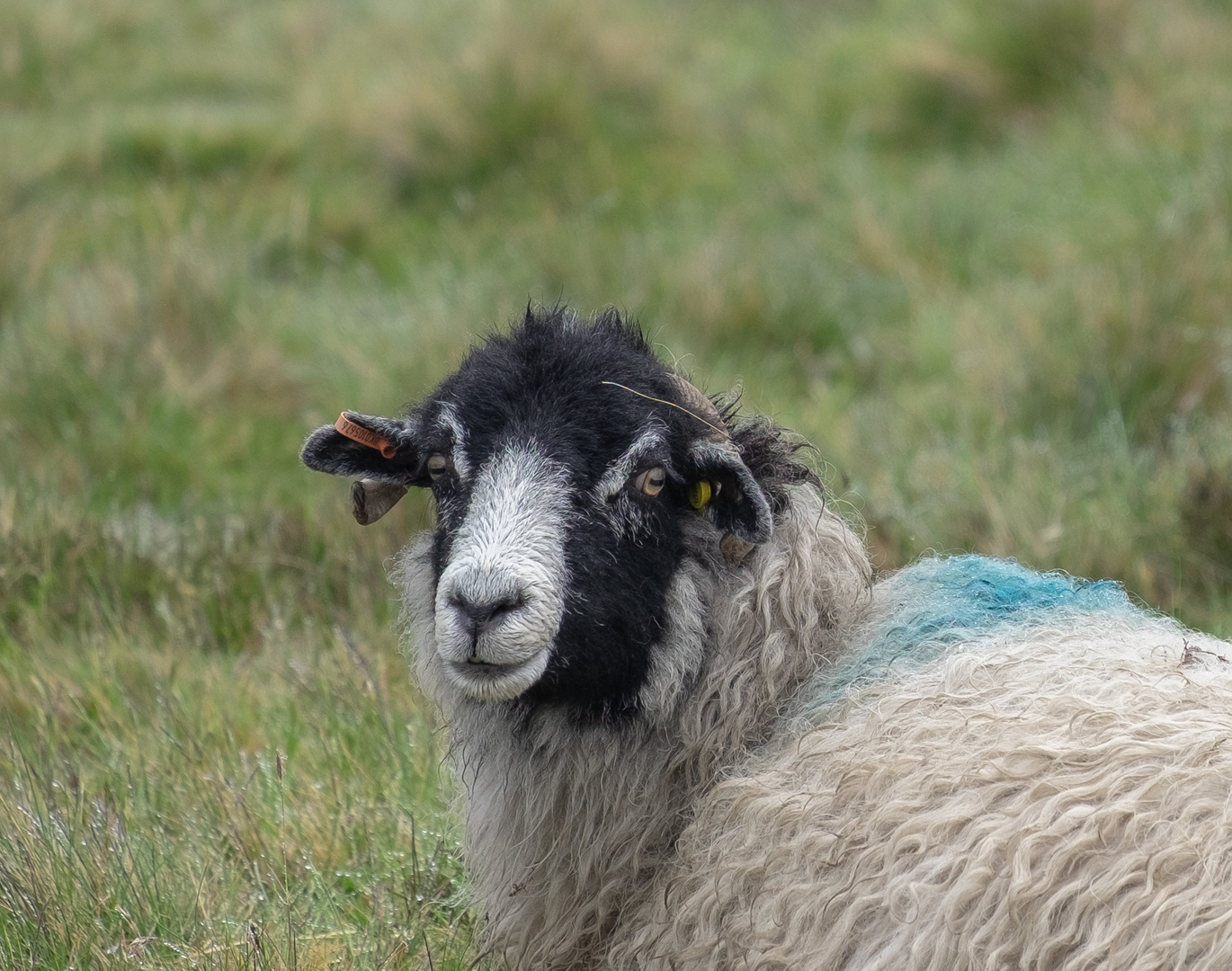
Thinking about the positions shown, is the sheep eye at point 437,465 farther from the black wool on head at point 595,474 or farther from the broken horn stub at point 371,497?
the broken horn stub at point 371,497

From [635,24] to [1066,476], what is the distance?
248 inches

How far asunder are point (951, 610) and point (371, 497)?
1.37m

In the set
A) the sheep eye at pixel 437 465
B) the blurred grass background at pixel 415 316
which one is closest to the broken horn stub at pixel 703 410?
the sheep eye at pixel 437 465

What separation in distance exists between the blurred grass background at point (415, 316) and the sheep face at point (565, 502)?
79 cm

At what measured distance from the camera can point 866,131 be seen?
977 cm

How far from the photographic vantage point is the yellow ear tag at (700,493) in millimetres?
3133

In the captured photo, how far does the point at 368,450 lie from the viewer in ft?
11.1

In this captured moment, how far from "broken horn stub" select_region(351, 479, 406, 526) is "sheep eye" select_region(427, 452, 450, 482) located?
25 cm

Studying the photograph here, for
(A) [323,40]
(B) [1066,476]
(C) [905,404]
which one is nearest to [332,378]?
(C) [905,404]

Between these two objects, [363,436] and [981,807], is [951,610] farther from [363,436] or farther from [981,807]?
[363,436]

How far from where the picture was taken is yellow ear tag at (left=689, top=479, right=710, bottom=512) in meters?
3.13

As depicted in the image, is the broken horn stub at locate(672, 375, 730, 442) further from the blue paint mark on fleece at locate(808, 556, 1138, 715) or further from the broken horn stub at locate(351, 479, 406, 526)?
the broken horn stub at locate(351, 479, 406, 526)

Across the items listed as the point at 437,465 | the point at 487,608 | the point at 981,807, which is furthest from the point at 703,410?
the point at 981,807

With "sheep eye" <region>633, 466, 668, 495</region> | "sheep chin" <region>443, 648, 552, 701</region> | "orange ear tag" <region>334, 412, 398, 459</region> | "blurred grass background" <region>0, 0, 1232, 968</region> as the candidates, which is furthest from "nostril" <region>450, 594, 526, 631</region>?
"blurred grass background" <region>0, 0, 1232, 968</region>
